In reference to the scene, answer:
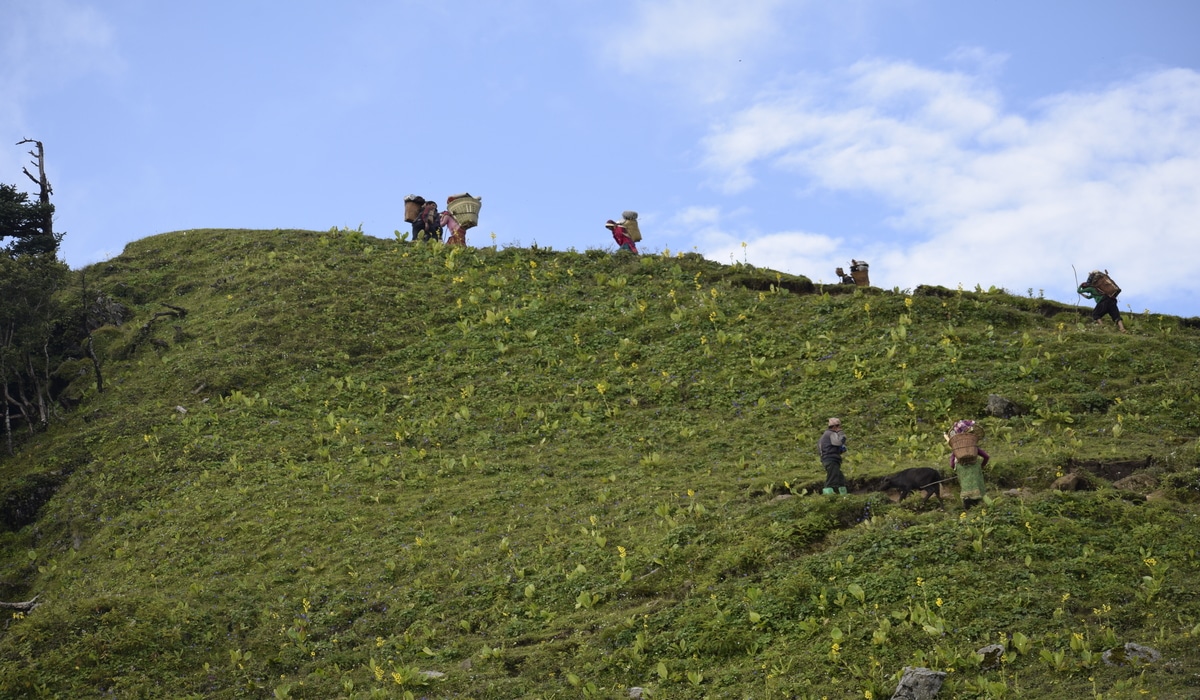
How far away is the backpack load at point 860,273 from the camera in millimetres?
33000

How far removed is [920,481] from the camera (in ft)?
60.1

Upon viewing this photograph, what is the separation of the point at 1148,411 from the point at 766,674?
514 inches

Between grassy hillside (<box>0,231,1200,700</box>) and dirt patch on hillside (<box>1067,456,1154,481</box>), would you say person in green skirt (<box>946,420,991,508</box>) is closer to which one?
grassy hillside (<box>0,231,1200,700</box>)

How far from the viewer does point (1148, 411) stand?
2244cm

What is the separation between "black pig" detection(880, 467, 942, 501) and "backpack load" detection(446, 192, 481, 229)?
948 inches

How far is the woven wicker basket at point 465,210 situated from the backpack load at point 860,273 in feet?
46.2

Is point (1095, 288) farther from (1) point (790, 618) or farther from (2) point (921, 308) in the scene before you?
(1) point (790, 618)

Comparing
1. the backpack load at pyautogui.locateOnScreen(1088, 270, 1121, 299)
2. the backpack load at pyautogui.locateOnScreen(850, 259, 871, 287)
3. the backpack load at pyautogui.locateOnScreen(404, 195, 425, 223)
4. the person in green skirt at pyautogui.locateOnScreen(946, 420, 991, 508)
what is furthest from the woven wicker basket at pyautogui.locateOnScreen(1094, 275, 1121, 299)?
the backpack load at pyautogui.locateOnScreen(404, 195, 425, 223)

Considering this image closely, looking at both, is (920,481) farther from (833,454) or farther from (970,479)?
(833,454)

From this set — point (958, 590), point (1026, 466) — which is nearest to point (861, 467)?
point (1026, 466)

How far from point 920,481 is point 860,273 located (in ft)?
51.5

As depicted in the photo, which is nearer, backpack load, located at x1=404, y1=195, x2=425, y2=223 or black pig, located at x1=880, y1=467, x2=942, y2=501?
black pig, located at x1=880, y1=467, x2=942, y2=501

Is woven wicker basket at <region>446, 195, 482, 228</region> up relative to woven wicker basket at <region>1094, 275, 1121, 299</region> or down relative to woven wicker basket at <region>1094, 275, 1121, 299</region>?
up

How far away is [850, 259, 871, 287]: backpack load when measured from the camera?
3300 centimetres
